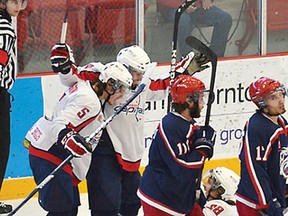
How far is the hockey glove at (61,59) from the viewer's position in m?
5.55

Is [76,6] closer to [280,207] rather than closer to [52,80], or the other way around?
[52,80]

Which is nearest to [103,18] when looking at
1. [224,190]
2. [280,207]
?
[224,190]

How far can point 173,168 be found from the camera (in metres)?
4.82

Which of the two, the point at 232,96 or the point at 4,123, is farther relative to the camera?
the point at 232,96

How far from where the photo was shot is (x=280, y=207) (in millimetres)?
4883

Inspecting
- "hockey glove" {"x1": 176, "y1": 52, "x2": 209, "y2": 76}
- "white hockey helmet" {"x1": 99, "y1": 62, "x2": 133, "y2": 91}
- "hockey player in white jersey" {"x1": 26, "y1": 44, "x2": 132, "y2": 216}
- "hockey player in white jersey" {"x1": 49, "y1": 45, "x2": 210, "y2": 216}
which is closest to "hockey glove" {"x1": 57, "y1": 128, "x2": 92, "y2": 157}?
"hockey player in white jersey" {"x1": 26, "y1": 44, "x2": 132, "y2": 216}

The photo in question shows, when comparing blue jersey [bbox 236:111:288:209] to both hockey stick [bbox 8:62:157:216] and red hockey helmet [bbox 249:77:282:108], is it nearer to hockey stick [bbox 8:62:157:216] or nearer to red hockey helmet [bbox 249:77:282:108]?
red hockey helmet [bbox 249:77:282:108]

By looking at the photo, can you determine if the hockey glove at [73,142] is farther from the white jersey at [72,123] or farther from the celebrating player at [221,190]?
the celebrating player at [221,190]

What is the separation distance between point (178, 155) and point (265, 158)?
40cm

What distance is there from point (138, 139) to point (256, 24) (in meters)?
1.95

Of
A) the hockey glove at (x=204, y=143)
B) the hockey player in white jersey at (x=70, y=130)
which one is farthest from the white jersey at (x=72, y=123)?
the hockey glove at (x=204, y=143)

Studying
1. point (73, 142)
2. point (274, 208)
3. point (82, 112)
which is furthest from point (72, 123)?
point (274, 208)

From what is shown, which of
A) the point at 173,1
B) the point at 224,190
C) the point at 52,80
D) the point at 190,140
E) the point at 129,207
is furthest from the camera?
the point at 173,1

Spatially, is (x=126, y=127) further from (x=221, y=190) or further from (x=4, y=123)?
(x=4, y=123)
